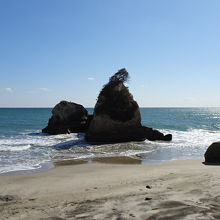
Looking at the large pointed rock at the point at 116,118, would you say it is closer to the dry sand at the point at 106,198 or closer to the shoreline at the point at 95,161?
the shoreline at the point at 95,161

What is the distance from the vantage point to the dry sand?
705 centimetres

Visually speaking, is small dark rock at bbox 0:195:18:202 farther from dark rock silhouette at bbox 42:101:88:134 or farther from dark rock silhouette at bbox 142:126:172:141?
dark rock silhouette at bbox 42:101:88:134

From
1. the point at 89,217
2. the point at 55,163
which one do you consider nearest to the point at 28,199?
the point at 89,217

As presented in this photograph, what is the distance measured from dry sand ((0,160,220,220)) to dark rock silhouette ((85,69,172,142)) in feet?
60.4

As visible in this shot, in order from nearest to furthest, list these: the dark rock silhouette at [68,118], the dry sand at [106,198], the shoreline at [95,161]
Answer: the dry sand at [106,198] → the shoreline at [95,161] → the dark rock silhouette at [68,118]

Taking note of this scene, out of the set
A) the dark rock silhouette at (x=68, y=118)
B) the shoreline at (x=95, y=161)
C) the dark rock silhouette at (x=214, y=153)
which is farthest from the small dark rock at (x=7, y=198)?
the dark rock silhouette at (x=68, y=118)

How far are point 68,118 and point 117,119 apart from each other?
38.0 feet

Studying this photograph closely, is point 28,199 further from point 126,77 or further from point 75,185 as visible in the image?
point 126,77

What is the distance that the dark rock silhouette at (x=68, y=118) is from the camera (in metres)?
42.3

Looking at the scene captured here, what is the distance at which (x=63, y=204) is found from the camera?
27.8 ft

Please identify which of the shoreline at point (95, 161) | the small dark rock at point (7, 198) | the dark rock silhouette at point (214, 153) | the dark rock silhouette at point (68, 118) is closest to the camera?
the small dark rock at point (7, 198)

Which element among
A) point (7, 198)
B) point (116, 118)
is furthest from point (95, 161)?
point (116, 118)

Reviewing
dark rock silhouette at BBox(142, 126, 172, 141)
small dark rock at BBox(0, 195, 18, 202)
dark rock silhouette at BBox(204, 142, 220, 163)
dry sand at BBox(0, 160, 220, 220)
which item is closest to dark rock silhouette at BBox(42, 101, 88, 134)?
dark rock silhouette at BBox(142, 126, 172, 141)

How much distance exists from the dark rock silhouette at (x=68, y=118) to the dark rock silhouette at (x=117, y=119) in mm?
8052
